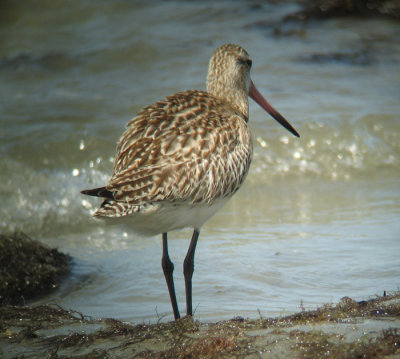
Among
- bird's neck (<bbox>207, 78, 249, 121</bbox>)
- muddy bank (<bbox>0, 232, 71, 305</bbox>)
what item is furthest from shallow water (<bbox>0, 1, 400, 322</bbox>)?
bird's neck (<bbox>207, 78, 249, 121</bbox>)

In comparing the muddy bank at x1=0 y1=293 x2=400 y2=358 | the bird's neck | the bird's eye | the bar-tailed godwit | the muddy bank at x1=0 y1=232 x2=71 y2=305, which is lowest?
the muddy bank at x1=0 y1=293 x2=400 y2=358

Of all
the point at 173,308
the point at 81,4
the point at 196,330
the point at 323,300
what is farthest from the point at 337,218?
the point at 81,4

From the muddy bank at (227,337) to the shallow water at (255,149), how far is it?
0.60 metres

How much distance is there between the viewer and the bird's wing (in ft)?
14.2

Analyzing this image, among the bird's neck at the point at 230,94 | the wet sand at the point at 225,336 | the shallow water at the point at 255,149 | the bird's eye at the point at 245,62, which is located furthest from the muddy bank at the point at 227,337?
the bird's eye at the point at 245,62

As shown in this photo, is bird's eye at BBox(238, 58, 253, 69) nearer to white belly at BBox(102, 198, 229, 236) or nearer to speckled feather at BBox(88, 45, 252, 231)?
speckled feather at BBox(88, 45, 252, 231)

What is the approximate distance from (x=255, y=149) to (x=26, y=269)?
14.2 ft

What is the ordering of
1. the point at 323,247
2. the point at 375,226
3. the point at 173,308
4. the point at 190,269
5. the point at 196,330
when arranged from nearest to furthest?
the point at 196,330 → the point at 173,308 → the point at 190,269 → the point at 323,247 → the point at 375,226

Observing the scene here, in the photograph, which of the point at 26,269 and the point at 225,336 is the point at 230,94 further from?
the point at 225,336

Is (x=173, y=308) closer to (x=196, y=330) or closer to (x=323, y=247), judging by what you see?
(x=196, y=330)

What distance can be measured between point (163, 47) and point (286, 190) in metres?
4.89

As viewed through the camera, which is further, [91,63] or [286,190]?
[91,63]

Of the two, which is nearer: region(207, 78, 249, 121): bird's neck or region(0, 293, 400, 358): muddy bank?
region(0, 293, 400, 358): muddy bank

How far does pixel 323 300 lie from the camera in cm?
473
